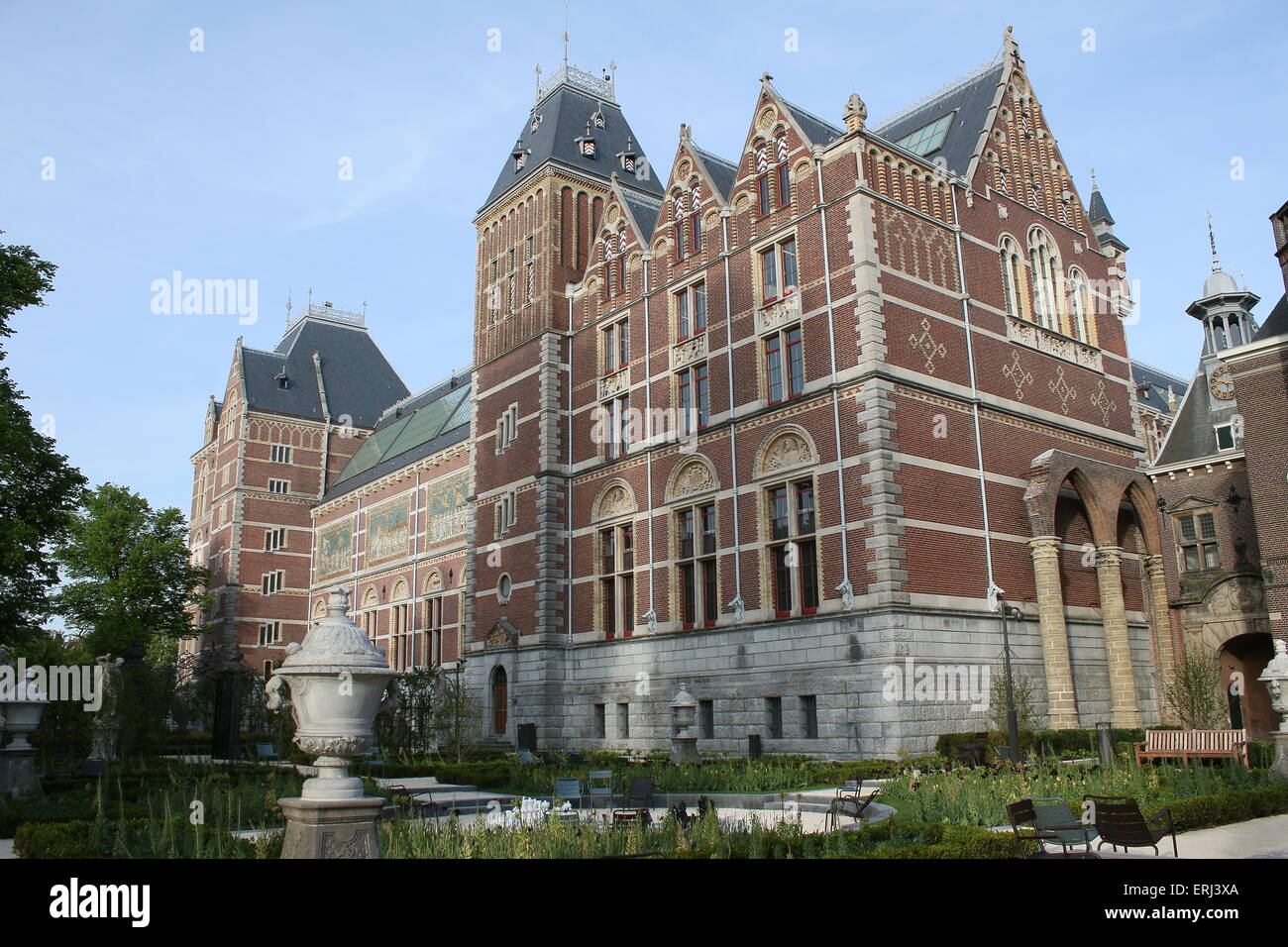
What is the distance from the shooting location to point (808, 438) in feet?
83.6

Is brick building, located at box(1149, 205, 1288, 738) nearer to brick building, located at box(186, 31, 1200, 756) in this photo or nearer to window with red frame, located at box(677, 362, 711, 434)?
brick building, located at box(186, 31, 1200, 756)

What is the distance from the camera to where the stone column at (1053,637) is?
2447 centimetres

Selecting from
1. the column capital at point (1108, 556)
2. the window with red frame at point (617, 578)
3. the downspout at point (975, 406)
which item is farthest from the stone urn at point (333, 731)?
the column capital at point (1108, 556)

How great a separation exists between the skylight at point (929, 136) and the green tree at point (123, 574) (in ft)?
132

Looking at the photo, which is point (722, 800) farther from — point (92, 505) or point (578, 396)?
point (92, 505)

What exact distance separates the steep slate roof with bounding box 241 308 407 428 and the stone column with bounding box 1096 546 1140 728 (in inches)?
1991

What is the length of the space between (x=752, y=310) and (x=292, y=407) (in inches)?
1749

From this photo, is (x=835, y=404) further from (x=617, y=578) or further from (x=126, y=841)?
(x=126, y=841)

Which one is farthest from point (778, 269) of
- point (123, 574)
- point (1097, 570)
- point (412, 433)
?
point (123, 574)

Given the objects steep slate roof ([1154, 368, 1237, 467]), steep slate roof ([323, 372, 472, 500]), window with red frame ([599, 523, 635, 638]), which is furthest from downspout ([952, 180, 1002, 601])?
steep slate roof ([323, 372, 472, 500])

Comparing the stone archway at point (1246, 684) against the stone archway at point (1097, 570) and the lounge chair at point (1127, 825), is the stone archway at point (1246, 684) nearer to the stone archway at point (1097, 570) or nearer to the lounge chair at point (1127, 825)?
the stone archway at point (1097, 570)

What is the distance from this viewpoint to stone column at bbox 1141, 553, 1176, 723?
95.5 feet
